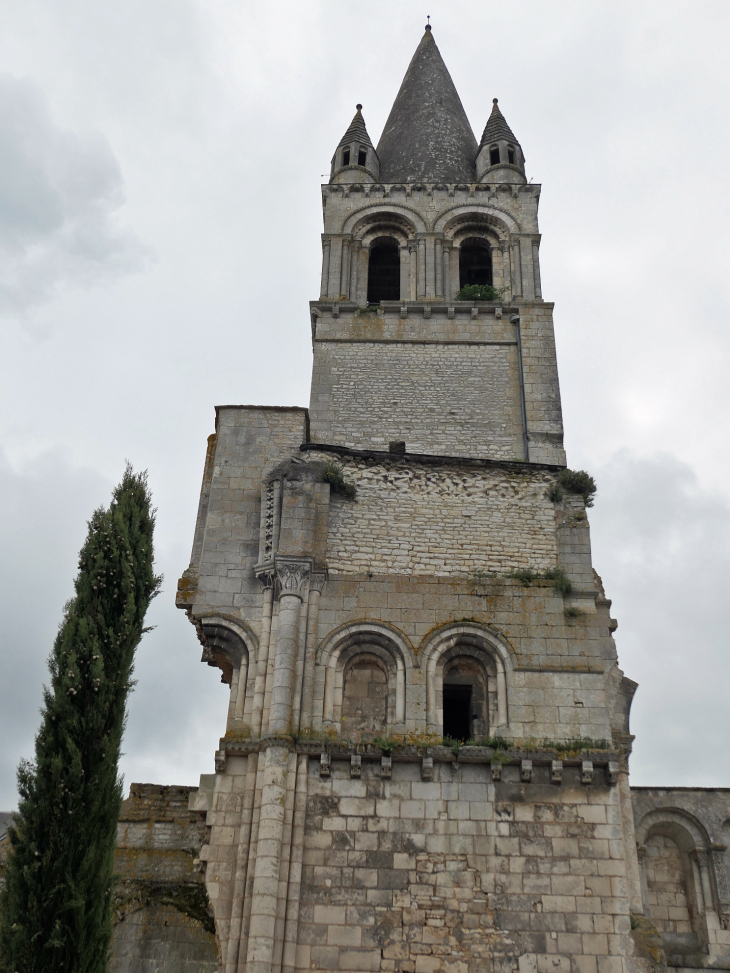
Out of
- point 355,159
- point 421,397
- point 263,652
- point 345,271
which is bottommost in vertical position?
point 263,652

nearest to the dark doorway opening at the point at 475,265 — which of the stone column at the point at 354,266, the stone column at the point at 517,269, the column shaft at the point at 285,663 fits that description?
the stone column at the point at 517,269

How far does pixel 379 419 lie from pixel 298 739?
7.52 metres

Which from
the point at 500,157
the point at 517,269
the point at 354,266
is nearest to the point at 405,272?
the point at 354,266

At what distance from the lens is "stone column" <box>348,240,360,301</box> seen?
20.1 meters

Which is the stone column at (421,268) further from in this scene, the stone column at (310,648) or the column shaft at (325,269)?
the stone column at (310,648)

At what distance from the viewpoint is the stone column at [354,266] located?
20.1 m

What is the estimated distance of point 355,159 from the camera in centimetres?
2259

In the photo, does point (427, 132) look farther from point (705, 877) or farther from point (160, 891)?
point (160, 891)

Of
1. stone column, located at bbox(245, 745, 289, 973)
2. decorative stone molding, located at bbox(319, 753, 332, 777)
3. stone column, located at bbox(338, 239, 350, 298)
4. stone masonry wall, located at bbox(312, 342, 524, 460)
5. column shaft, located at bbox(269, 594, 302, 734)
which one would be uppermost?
stone column, located at bbox(338, 239, 350, 298)

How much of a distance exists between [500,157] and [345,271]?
554 centimetres

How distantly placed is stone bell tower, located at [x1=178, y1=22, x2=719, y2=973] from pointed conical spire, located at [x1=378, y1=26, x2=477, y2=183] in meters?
8.66

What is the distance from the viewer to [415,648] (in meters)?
12.7

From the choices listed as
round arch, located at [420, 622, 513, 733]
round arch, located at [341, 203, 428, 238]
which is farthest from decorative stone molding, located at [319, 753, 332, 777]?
round arch, located at [341, 203, 428, 238]

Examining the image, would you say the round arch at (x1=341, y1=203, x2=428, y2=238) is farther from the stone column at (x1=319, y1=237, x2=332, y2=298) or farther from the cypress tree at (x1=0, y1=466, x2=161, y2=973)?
the cypress tree at (x1=0, y1=466, x2=161, y2=973)
